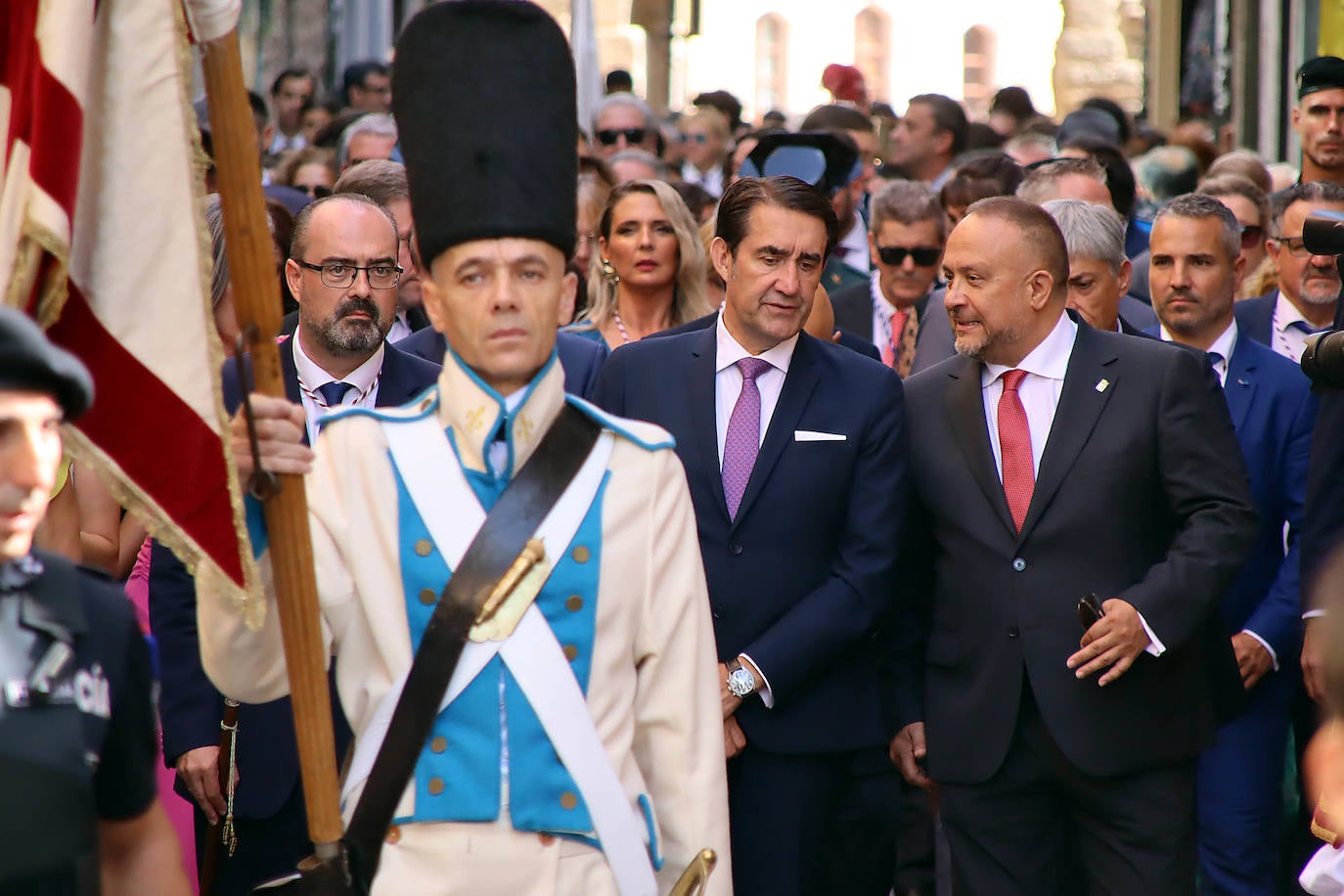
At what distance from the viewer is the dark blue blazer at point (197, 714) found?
5.12 meters

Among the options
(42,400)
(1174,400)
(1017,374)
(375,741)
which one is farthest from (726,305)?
(42,400)

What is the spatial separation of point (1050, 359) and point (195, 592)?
7.68 ft

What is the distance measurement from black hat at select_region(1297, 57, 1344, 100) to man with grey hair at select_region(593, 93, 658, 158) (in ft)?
15.3

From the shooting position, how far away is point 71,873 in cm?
265

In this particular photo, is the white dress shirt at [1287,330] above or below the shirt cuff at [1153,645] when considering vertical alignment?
above

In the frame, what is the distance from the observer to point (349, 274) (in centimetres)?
567

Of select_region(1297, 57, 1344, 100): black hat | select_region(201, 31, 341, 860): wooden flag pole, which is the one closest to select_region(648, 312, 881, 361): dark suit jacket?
select_region(201, 31, 341, 860): wooden flag pole

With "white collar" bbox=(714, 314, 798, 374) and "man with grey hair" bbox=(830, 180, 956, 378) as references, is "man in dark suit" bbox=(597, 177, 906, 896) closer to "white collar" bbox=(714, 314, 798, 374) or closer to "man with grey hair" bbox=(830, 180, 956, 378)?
"white collar" bbox=(714, 314, 798, 374)

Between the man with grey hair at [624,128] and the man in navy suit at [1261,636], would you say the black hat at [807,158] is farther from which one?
the man with grey hair at [624,128]

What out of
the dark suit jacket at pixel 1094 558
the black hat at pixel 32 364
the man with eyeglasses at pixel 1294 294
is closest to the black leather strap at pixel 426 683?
the black hat at pixel 32 364

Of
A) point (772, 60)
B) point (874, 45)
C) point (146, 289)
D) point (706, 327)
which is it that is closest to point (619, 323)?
point (706, 327)

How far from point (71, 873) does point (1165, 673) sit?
10.8 ft

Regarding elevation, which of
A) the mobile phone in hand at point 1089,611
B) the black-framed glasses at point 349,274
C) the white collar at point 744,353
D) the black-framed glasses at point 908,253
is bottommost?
the mobile phone in hand at point 1089,611

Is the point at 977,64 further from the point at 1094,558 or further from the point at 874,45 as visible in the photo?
the point at 1094,558
